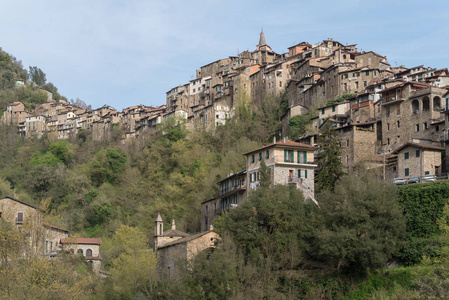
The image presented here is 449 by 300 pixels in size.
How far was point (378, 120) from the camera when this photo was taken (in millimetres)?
64812

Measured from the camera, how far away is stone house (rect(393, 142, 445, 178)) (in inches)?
1885

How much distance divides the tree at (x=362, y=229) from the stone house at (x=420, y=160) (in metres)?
6.99

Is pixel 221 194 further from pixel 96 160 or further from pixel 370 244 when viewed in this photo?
pixel 96 160

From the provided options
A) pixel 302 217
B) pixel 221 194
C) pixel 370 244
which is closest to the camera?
pixel 370 244

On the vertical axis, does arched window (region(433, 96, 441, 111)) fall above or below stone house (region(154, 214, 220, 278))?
above

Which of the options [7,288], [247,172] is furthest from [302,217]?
[7,288]

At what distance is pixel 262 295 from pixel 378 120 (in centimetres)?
3107

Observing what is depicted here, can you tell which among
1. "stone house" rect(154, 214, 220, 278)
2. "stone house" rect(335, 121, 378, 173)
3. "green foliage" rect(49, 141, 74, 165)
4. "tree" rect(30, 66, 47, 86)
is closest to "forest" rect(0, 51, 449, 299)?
"stone house" rect(154, 214, 220, 278)

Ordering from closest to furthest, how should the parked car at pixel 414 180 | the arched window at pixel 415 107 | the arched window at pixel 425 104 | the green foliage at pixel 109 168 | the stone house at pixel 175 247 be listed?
the parked car at pixel 414 180
the stone house at pixel 175 247
the arched window at pixel 425 104
the arched window at pixel 415 107
the green foliage at pixel 109 168

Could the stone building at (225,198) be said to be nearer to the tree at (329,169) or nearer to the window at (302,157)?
the window at (302,157)

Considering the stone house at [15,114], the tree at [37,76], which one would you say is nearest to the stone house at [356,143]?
the stone house at [15,114]

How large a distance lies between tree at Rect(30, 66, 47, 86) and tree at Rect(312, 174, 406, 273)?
159 metres

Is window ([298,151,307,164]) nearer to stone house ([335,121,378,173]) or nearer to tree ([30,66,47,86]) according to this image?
stone house ([335,121,378,173])

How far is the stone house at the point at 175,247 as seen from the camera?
154 feet
